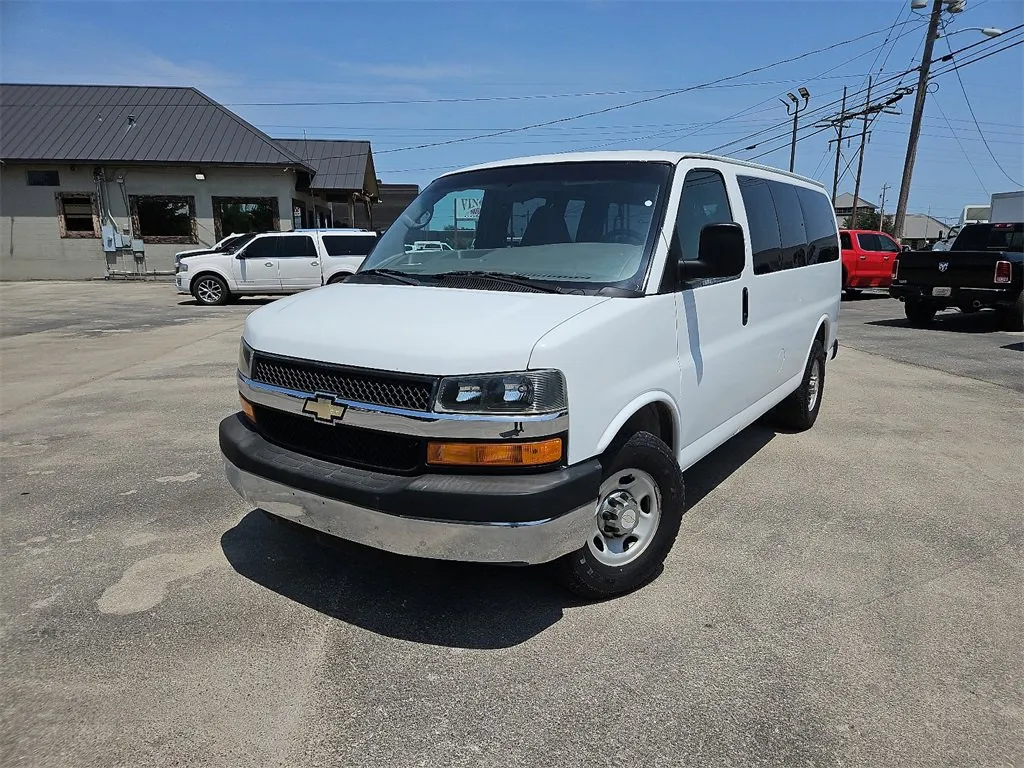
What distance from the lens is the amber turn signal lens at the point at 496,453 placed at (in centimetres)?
267

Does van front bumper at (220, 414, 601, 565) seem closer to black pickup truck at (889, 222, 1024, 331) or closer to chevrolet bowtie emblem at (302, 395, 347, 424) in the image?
chevrolet bowtie emblem at (302, 395, 347, 424)

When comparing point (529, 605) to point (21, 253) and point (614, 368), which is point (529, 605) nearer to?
point (614, 368)

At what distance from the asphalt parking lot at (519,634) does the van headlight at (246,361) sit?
0.93 metres

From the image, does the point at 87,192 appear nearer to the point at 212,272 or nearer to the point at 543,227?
the point at 212,272

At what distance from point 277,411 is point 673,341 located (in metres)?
1.90

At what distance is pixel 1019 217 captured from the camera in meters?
23.3

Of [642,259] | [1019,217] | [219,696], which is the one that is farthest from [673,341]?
[1019,217]

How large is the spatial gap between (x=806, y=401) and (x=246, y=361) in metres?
4.65

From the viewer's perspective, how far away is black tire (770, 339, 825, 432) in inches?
234

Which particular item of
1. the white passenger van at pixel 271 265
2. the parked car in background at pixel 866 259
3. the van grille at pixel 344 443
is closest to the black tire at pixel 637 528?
the van grille at pixel 344 443

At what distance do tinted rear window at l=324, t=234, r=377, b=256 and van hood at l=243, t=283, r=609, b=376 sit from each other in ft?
49.9

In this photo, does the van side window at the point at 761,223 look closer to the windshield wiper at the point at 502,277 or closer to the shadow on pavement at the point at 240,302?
the windshield wiper at the point at 502,277

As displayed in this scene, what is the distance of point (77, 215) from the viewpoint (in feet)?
88.5

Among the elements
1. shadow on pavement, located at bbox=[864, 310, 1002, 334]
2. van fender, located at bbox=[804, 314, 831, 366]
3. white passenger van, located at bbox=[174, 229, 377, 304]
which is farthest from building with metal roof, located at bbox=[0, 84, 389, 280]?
van fender, located at bbox=[804, 314, 831, 366]
